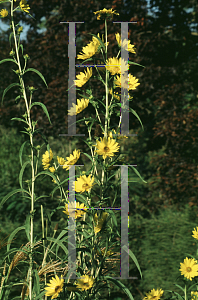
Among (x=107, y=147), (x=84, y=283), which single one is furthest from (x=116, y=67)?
(x=84, y=283)

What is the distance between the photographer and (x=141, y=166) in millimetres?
4887

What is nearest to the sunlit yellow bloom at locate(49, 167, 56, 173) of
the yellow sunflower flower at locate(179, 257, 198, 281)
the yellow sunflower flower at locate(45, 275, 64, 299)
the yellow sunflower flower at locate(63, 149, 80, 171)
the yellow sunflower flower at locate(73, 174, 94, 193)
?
the yellow sunflower flower at locate(63, 149, 80, 171)

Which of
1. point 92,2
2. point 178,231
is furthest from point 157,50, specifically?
point 178,231

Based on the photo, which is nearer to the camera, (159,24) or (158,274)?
(158,274)

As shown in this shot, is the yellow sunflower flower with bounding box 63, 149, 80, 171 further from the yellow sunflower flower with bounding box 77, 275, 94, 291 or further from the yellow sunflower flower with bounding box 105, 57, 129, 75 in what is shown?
the yellow sunflower flower with bounding box 77, 275, 94, 291

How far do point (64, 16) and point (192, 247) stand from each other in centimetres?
310

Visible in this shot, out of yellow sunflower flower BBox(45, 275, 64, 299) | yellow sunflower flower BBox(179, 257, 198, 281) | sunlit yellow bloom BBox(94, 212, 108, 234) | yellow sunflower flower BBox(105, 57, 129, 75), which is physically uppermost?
yellow sunflower flower BBox(105, 57, 129, 75)

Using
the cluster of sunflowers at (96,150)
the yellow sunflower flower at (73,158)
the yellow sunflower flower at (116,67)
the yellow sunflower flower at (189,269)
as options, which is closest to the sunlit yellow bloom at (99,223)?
the cluster of sunflowers at (96,150)

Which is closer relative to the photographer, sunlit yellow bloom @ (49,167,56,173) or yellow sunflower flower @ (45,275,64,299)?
yellow sunflower flower @ (45,275,64,299)

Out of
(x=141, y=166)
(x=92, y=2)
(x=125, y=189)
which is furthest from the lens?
(x=141, y=166)

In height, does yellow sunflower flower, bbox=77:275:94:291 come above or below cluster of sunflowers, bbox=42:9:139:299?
below

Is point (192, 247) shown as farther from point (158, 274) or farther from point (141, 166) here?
point (141, 166)

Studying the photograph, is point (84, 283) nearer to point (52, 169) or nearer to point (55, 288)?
point (55, 288)

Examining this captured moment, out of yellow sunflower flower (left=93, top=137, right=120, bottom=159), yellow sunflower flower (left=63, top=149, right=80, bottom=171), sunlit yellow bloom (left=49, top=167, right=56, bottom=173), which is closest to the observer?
yellow sunflower flower (left=93, top=137, right=120, bottom=159)
